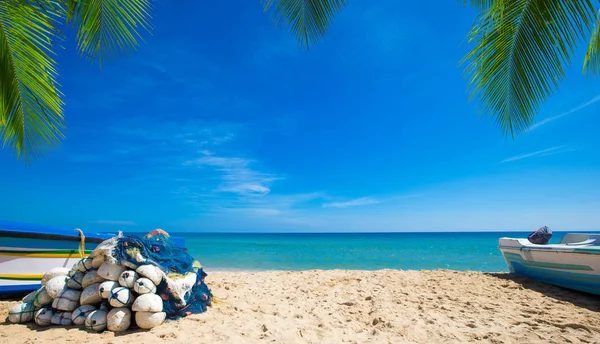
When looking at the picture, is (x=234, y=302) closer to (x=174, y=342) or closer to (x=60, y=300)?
(x=174, y=342)

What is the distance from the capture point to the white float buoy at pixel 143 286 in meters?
3.51

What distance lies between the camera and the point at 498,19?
3.03 meters

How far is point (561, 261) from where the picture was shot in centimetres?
561

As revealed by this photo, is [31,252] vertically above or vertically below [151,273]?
above

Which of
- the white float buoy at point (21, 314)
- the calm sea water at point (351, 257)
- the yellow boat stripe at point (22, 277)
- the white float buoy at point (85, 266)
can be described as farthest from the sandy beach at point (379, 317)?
the calm sea water at point (351, 257)

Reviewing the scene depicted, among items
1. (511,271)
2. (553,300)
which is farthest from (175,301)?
(511,271)

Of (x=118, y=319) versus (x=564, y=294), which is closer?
(x=118, y=319)

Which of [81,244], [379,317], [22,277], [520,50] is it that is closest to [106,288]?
[81,244]

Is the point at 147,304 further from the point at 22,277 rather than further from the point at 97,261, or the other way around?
the point at 22,277

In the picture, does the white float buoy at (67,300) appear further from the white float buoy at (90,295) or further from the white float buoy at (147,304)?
the white float buoy at (147,304)

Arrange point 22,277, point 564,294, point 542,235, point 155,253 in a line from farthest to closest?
point 542,235 < point 564,294 < point 22,277 < point 155,253

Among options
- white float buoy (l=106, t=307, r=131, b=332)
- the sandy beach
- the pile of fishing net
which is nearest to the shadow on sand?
the sandy beach

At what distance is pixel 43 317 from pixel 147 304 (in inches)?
49.5

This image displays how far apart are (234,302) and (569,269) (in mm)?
6042
